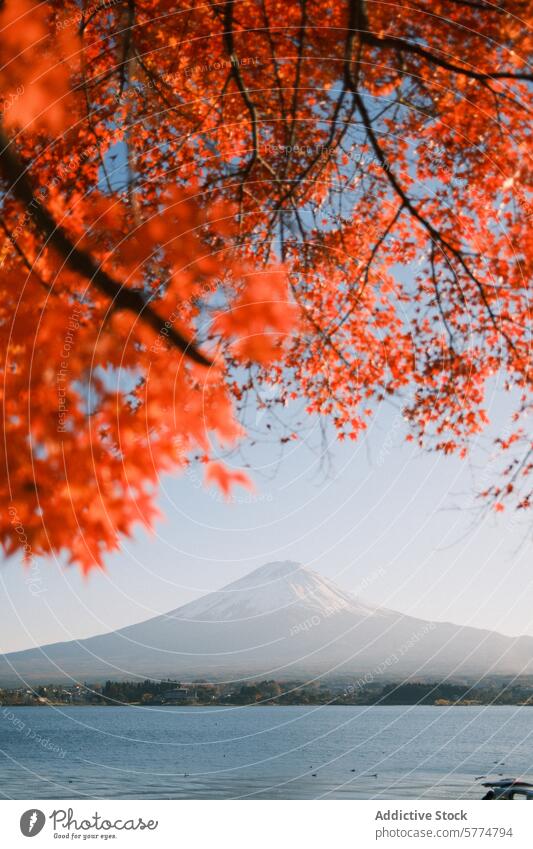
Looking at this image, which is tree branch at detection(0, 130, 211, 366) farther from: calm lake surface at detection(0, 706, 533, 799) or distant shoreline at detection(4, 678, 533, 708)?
calm lake surface at detection(0, 706, 533, 799)

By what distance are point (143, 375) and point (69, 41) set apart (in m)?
1.81

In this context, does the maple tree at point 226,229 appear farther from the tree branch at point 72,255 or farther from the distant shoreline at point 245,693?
the distant shoreline at point 245,693

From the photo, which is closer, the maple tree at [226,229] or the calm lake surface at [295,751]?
the maple tree at [226,229]

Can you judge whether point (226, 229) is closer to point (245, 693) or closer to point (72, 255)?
point (72, 255)

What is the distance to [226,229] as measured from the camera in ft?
13.2

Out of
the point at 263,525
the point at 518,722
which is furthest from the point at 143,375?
the point at 518,722

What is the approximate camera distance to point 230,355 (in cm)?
383
